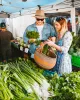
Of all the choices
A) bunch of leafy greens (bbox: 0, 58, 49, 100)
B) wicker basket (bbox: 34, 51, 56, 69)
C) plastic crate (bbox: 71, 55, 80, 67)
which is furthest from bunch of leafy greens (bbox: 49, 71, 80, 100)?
plastic crate (bbox: 71, 55, 80, 67)

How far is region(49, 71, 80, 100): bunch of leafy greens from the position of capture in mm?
2177

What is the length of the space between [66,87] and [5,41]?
661 cm

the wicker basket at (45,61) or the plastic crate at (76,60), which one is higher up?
the wicker basket at (45,61)

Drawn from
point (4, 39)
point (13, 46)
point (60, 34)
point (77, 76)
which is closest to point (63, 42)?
point (60, 34)

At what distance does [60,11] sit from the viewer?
7703 mm

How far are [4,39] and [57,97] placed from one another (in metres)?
6.60

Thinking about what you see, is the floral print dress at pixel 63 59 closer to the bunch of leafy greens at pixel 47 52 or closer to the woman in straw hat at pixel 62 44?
the woman in straw hat at pixel 62 44

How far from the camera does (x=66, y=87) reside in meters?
2.26

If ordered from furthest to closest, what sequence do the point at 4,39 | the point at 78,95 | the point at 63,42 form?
the point at 4,39
the point at 63,42
the point at 78,95

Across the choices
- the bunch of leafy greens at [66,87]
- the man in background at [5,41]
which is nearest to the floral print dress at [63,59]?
the bunch of leafy greens at [66,87]

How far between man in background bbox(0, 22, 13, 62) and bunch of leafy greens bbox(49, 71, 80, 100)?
603 centimetres

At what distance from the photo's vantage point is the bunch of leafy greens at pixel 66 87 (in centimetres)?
218

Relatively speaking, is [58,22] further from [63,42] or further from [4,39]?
[4,39]

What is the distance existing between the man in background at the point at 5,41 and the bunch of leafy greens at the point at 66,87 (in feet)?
19.8
